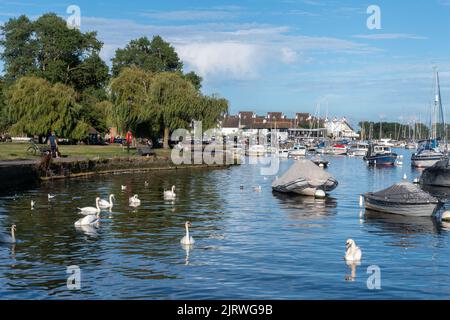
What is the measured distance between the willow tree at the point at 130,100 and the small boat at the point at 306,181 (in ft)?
133

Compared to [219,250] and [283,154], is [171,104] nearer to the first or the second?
[283,154]

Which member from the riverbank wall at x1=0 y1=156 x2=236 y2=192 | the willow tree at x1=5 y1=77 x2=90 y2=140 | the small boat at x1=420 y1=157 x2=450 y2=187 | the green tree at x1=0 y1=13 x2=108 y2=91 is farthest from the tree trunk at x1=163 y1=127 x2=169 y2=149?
the small boat at x1=420 y1=157 x2=450 y2=187

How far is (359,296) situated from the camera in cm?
2322

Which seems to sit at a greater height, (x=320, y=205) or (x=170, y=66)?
(x=170, y=66)

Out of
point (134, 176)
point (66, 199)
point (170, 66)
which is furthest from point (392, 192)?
point (170, 66)

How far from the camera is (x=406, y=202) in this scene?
43656 millimetres

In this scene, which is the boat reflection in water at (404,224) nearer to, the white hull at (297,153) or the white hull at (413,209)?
the white hull at (413,209)

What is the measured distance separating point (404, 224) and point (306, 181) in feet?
52.4

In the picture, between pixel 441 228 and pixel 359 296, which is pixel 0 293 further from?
pixel 441 228

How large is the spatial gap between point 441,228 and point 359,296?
61.2ft

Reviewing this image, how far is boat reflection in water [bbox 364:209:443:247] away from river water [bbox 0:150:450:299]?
62mm

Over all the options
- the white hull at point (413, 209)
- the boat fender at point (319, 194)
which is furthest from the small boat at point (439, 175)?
the white hull at point (413, 209)

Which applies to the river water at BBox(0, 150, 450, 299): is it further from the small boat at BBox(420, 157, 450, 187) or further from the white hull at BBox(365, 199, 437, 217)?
the small boat at BBox(420, 157, 450, 187)

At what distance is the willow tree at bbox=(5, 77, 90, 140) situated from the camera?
3656 inches
